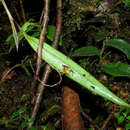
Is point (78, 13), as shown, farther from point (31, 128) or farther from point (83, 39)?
point (31, 128)

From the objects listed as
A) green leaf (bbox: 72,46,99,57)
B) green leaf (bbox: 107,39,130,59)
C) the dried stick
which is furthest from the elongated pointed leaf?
green leaf (bbox: 107,39,130,59)

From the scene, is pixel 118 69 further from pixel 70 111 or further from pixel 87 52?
pixel 70 111

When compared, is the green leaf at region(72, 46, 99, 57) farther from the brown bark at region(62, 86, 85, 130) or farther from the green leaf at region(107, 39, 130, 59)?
the brown bark at region(62, 86, 85, 130)

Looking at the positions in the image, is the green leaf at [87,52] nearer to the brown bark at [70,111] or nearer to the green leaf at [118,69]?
the green leaf at [118,69]

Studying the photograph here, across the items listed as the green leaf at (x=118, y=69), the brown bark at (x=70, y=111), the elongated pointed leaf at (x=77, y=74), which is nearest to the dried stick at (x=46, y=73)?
the brown bark at (x=70, y=111)

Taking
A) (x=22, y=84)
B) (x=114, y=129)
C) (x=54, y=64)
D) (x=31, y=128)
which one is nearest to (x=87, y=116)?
(x=114, y=129)

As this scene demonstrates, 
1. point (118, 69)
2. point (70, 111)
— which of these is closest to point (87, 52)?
point (118, 69)
